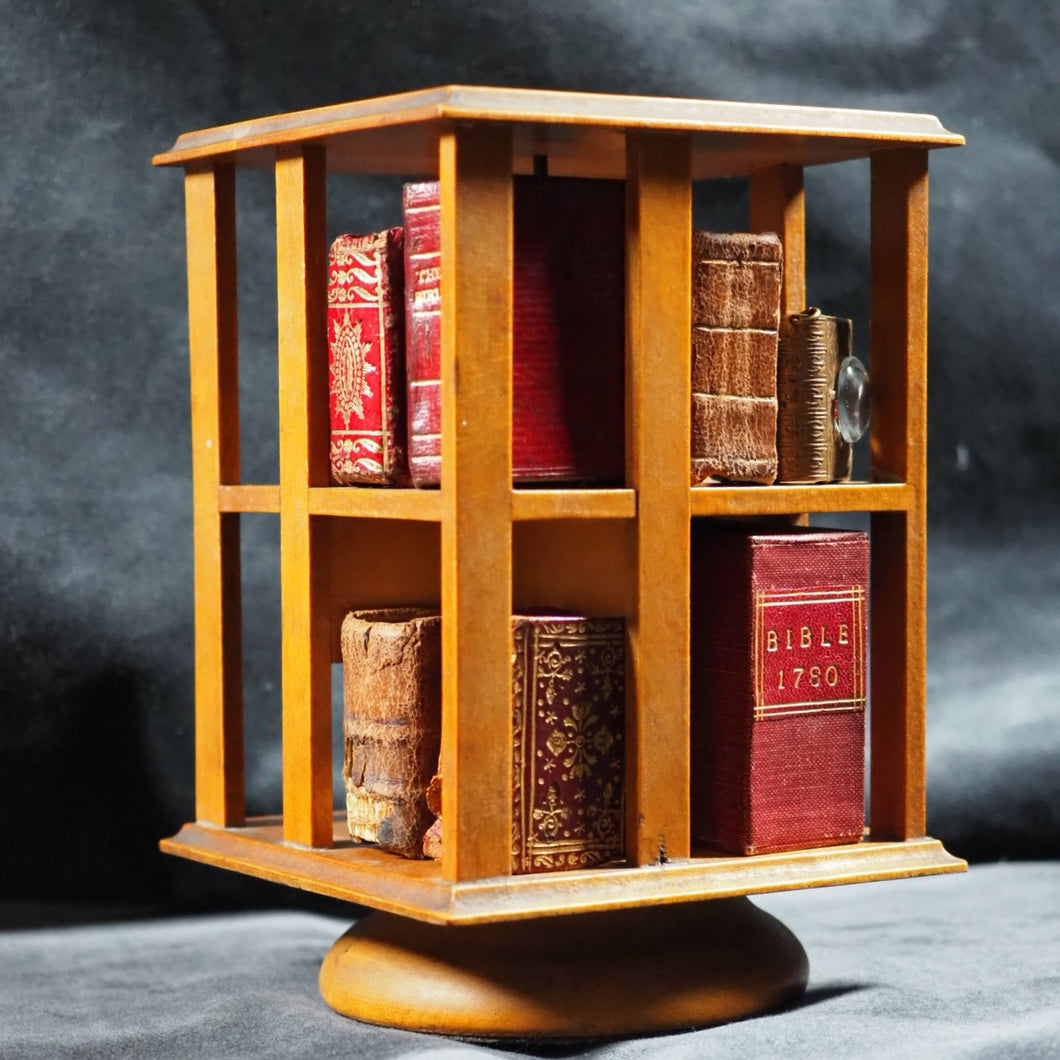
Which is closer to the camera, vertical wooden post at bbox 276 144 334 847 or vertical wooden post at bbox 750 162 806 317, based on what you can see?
vertical wooden post at bbox 276 144 334 847

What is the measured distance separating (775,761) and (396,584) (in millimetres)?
390

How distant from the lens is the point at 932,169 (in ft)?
9.46

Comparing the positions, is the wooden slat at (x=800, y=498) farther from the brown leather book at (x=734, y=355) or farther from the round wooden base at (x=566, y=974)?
the round wooden base at (x=566, y=974)

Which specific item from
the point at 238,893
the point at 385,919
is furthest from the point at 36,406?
the point at 385,919

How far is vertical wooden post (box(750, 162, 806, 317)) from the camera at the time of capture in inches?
90.8

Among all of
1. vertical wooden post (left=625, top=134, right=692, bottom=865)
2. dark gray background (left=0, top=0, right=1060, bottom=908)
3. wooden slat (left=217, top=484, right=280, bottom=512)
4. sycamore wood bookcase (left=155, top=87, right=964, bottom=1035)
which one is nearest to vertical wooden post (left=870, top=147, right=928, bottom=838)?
sycamore wood bookcase (left=155, top=87, right=964, bottom=1035)

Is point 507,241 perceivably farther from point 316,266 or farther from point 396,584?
point 396,584

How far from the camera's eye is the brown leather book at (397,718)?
6.63ft

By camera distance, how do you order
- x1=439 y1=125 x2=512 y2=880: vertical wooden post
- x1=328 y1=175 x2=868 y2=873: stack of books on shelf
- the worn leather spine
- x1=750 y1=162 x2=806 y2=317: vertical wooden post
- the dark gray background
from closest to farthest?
x1=439 y1=125 x2=512 y2=880: vertical wooden post < x1=328 y1=175 x2=868 y2=873: stack of books on shelf < the worn leather spine < x1=750 y1=162 x2=806 y2=317: vertical wooden post < the dark gray background

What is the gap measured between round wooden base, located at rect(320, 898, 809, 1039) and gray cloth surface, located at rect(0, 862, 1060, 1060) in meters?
0.02

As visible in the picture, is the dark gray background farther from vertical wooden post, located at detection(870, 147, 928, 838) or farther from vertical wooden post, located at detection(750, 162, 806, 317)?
vertical wooden post, located at detection(870, 147, 928, 838)

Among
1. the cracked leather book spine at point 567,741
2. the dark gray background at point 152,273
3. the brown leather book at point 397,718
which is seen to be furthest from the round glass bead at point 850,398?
the dark gray background at point 152,273

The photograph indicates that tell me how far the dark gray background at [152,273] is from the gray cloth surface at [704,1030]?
17 centimetres

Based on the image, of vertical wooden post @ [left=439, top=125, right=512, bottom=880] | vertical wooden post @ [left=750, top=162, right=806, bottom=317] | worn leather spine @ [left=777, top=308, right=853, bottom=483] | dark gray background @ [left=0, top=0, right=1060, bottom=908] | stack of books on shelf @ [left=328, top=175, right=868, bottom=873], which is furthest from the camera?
dark gray background @ [left=0, top=0, right=1060, bottom=908]
